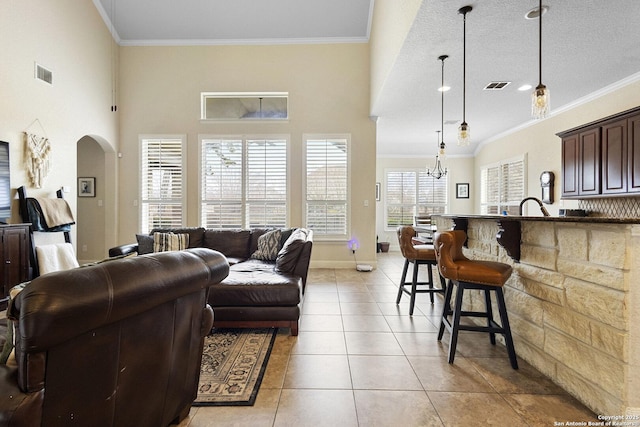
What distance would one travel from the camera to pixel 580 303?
1.78m

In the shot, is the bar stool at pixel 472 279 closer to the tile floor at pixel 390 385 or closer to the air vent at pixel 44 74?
the tile floor at pixel 390 385

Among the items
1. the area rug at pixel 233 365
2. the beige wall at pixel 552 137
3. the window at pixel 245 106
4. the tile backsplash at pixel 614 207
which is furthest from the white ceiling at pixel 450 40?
the area rug at pixel 233 365

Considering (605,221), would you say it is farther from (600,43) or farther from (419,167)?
(419,167)

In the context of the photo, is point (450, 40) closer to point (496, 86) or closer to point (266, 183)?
point (496, 86)

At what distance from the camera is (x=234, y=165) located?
585 cm

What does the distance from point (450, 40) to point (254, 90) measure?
384cm

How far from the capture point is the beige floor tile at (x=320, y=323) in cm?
290

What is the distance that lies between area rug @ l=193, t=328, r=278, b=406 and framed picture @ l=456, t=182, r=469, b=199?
733 cm

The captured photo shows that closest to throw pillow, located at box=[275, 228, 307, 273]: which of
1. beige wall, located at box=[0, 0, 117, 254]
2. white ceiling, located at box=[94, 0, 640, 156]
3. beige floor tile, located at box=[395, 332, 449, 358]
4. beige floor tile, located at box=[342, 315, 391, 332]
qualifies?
beige floor tile, located at box=[342, 315, 391, 332]

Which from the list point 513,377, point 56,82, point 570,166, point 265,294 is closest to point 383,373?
point 513,377

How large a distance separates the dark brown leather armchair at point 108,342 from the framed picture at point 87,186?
5.81 meters

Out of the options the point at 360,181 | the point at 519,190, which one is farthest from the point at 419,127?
the point at 519,190

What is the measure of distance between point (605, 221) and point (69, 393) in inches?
95.0

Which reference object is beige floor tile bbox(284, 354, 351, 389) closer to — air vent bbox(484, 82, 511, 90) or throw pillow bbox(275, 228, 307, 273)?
throw pillow bbox(275, 228, 307, 273)
